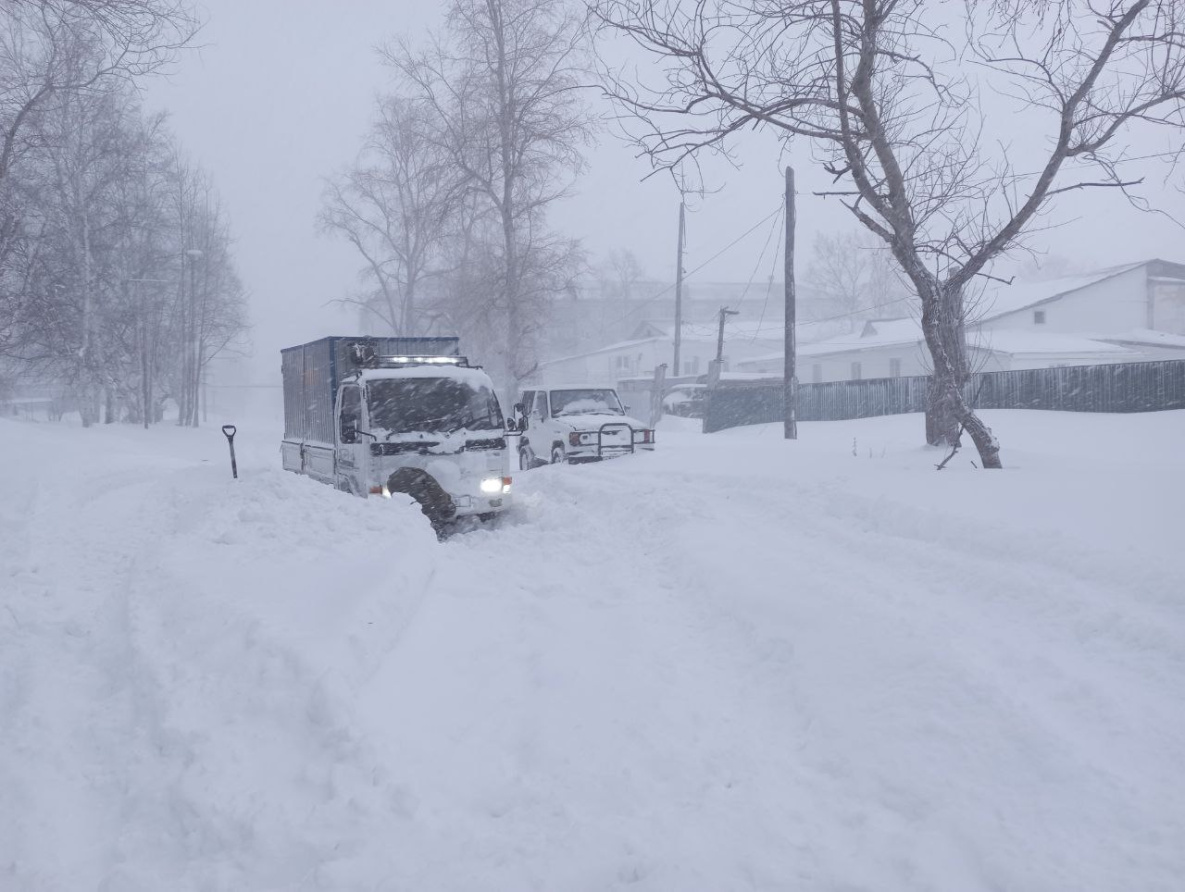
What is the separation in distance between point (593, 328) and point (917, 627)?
8481cm

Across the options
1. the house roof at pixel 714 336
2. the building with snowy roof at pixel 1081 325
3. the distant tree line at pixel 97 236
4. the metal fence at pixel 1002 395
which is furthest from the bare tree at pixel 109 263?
the building with snowy roof at pixel 1081 325

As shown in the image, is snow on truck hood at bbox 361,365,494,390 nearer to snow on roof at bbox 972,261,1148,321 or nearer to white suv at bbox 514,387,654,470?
white suv at bbox 514,387,654,470

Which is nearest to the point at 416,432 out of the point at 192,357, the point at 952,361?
the point at 952,361

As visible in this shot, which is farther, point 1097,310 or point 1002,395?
point 1097,310

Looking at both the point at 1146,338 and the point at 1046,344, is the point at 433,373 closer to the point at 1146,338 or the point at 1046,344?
the point at 1046,344

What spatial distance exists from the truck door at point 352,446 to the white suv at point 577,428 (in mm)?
5228

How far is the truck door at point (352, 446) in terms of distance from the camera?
10.7 m

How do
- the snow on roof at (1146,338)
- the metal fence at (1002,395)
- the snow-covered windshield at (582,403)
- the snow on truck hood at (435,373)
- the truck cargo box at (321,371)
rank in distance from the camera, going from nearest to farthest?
the snow on truck hood at (435,373)
the truck cargo box at (321,371)
the snow-covered windshield at (582,403)
the metal fence at (1002,395)
the snow on roof at (1146,338)

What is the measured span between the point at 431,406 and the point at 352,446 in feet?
3.71

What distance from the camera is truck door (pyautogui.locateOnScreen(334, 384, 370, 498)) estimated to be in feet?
35.1

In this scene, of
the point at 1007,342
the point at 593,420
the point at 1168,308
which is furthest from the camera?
the point at 1168,308

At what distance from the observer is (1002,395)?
28.0m

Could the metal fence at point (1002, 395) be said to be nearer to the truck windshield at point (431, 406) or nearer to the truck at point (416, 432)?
the truck windshield at point (431, 406)

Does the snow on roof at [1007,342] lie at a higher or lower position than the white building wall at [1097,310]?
lower
